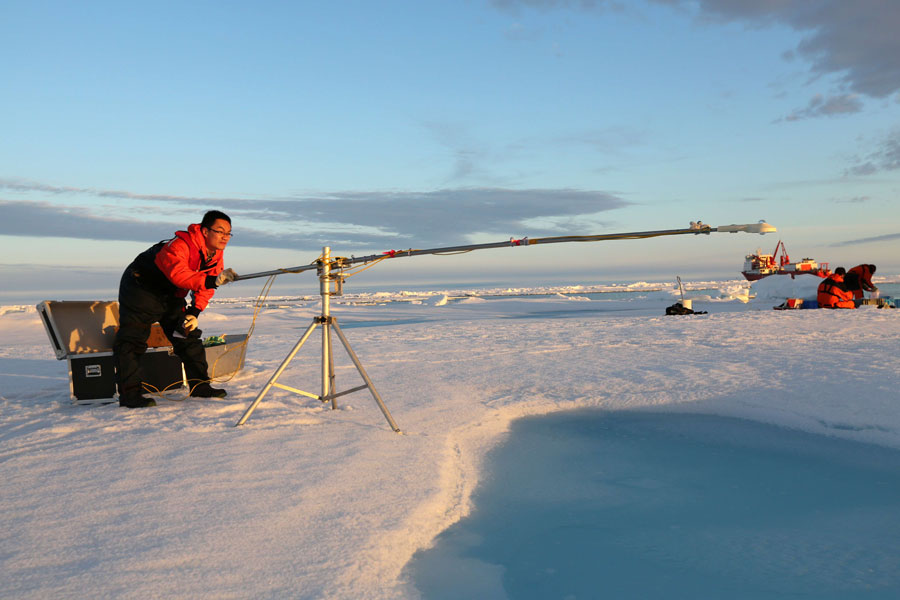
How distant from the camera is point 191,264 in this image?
14.6ft

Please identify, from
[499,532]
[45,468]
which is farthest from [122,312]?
[499,532]

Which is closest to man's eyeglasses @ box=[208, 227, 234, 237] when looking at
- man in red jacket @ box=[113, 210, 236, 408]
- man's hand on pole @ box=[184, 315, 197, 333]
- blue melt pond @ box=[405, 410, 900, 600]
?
man in red jacket @ box=[113, 210, 236, 408]

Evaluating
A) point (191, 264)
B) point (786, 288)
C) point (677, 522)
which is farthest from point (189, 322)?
point (786, 288)

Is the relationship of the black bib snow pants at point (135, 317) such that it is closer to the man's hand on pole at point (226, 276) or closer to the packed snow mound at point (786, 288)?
the man's hand on pole at point (226, 276)

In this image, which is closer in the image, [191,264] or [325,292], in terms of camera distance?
[325,292]

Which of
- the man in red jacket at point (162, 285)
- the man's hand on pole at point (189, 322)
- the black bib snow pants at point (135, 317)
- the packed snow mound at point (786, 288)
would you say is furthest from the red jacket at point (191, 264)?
the packed snow mound at point (786, 288)

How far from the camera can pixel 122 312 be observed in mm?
4566

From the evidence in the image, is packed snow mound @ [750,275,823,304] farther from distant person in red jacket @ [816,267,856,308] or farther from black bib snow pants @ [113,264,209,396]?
black bib snow pants @ [113,264,209,396]

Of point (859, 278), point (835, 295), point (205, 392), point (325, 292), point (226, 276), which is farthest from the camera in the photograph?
point (859, 278)

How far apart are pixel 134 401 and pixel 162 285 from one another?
1012 mm

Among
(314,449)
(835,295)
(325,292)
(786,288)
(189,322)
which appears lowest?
(314,449)

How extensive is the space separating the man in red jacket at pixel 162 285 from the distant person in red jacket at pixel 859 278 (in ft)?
50.8

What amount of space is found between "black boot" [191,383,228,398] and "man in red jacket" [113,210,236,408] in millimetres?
463

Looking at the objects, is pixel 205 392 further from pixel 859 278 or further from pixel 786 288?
pixel 786 288
